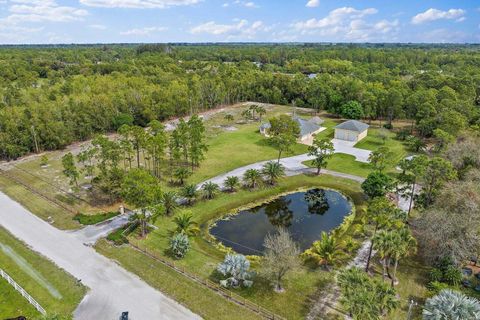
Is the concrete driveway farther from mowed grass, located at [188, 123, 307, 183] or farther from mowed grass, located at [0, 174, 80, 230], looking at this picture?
mowed grass, located at [0, 174, 80, 230]

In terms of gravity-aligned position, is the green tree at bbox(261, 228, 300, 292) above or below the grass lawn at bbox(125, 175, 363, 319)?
above

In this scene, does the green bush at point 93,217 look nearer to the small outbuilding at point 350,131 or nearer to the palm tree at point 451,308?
the palm tree at point 451,308

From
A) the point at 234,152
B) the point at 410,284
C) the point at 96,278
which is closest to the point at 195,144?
the point at 234,152

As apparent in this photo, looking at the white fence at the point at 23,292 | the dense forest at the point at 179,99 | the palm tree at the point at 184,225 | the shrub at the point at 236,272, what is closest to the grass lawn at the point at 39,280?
the white fence at the point at 23,292

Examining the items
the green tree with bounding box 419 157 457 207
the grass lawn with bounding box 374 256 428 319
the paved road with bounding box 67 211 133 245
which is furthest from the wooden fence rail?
the green tree with bounding box 419 157 457 207

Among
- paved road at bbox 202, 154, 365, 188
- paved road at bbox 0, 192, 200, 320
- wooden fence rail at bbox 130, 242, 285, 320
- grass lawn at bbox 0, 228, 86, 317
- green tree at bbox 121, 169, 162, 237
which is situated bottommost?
grass lawn at bbox 0, 228, 86, 317

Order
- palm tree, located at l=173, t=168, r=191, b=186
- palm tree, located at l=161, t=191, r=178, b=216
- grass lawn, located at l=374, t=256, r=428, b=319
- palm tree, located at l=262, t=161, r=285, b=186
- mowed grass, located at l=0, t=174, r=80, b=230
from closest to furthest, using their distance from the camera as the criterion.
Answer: grass lawn, located at l=374, t=256, r=428, b=319 → mowed grass, located at l=0, t=174, r=80, b=230 → palm tree, located at l=161, t=191, r=178, b=216 → palm tree, located at l=173, t=168, r=191, b=186 → palm tree, located at l=262, t=161, r=285, b=186
